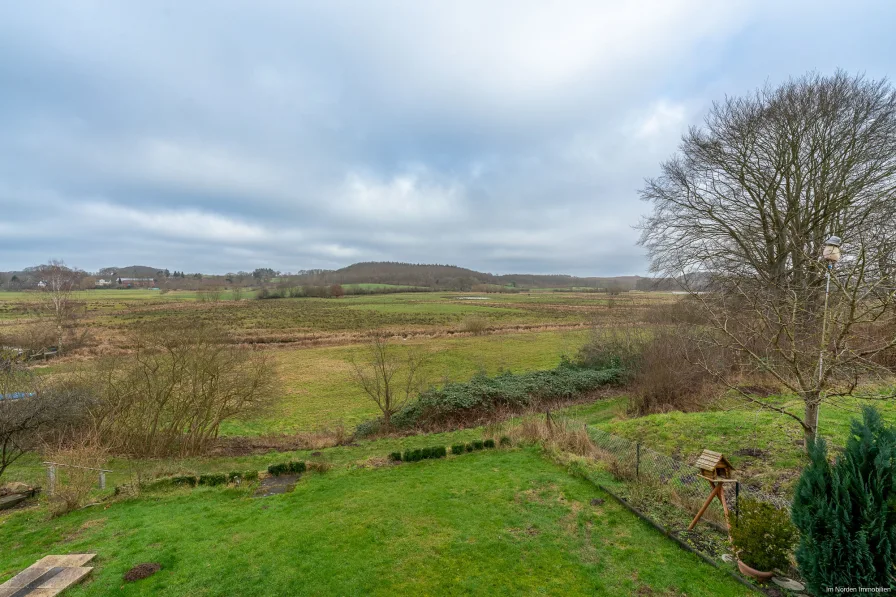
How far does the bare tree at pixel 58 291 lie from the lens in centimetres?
3655

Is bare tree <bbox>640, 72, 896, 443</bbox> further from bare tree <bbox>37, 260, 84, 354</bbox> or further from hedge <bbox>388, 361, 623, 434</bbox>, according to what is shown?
bare tree <bbox>37, 260, 84, 354</bbox>

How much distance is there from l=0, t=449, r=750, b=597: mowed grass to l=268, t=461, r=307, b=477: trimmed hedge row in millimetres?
1269

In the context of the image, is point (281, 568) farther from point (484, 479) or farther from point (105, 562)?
point (484, 479)

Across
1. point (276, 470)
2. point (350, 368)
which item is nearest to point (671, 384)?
point (276, 470)

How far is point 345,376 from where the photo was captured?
26875 mm

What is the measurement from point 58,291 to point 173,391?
35.1m

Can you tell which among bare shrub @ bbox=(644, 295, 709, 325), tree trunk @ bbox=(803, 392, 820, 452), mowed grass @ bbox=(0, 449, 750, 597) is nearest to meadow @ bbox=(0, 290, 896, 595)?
mowed grass @ bbox=(0, 449, 750, 597)

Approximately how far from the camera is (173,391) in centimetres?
1494

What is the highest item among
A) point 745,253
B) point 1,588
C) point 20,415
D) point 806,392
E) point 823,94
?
point 823,94

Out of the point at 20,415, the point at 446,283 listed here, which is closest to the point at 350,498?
the point at 20,415

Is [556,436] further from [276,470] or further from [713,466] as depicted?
[276,470]

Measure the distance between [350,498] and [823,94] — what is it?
1992cm

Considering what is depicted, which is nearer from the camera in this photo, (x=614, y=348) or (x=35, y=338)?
(x=614, y=348)

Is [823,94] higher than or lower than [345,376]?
higher
